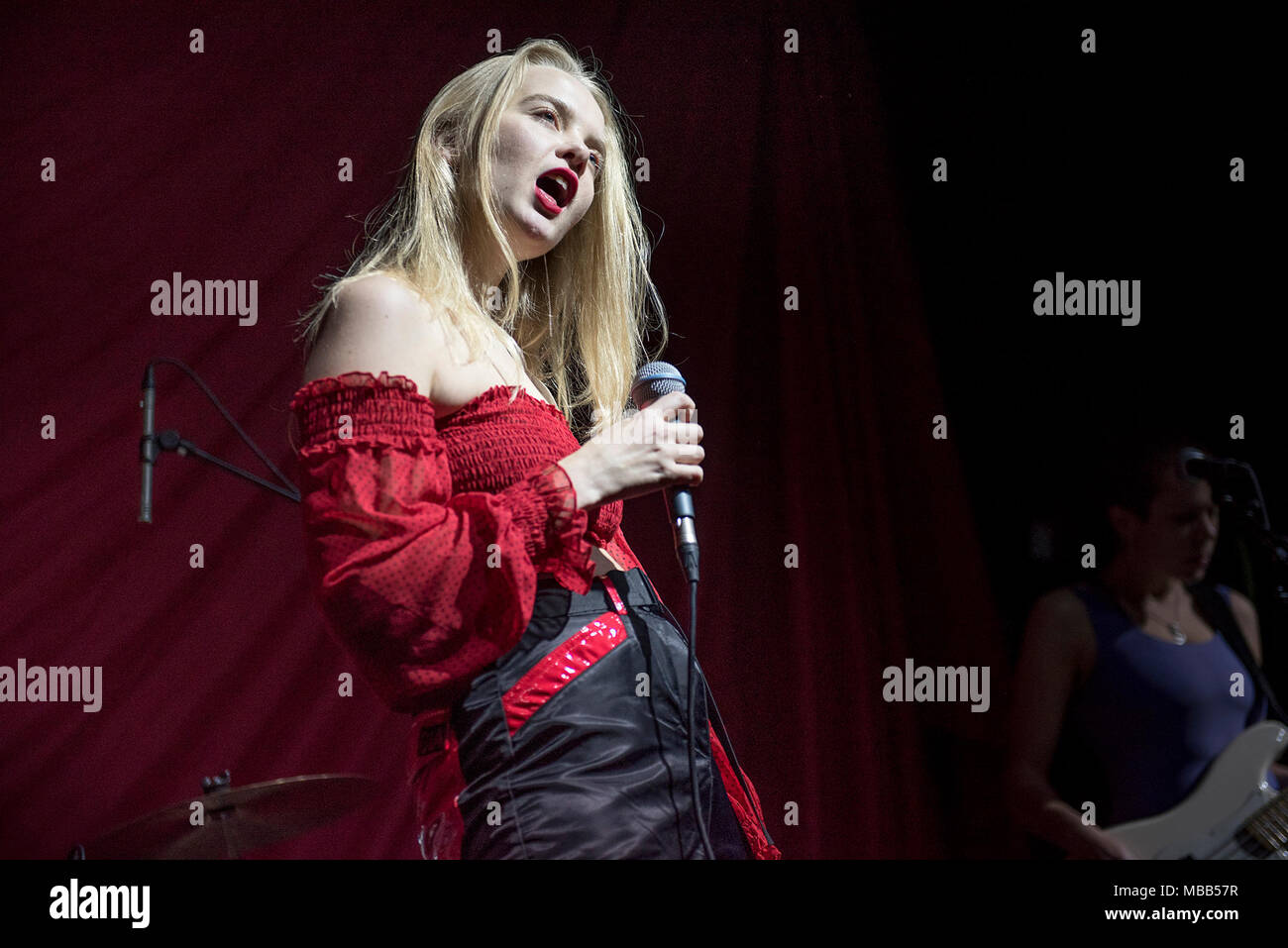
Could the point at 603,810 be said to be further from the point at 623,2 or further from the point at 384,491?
the point at 623,2

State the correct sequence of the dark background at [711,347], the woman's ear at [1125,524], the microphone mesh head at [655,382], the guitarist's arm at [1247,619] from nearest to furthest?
the microphone mesh head at [655,382]
the guitarist's arm at [1247,619]
the woman's ear at [1125,524]
the dark background at [711,347]

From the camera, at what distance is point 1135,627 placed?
1.41 m

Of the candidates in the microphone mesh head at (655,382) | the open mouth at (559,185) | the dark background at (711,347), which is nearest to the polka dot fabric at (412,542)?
the microphone mesh head at (655,382)

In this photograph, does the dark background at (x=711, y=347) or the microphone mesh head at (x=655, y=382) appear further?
the dark background at (x=711, y=347)

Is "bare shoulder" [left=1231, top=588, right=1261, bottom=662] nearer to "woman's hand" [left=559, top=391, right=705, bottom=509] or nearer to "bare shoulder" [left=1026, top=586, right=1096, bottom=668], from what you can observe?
"bare shoulder" [left=1026, top=586, right=1096, bottom=668]

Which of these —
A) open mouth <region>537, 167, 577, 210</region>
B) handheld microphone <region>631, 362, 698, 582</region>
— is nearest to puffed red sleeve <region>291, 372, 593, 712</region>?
handheld microphone <region>631, 362, 698, 582</region>

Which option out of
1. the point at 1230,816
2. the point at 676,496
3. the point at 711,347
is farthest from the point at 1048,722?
the point at 711,347

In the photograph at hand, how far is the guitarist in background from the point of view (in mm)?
1342

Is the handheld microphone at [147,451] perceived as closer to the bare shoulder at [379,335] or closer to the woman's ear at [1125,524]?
the bare shoulder at [379,335]

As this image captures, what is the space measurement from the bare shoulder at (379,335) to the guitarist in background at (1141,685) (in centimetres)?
94

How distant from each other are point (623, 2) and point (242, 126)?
806 millimetres

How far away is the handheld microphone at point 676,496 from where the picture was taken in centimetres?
116

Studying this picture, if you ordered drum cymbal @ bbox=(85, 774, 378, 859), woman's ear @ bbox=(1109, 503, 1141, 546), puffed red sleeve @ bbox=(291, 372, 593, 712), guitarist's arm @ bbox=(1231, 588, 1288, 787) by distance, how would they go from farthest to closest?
drum cymbal @ bbox=(85, 774, 378, 859)
woman's ear @ bbox=(1109, 503, 1141, 546)
guitarist's arm @ bbox=(1231, 588, 1288, 787)
puffed red sleeve @ bbox=(291, 372, 593, 712)

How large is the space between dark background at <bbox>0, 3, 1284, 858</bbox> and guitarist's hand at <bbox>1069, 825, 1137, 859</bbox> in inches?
27.5
